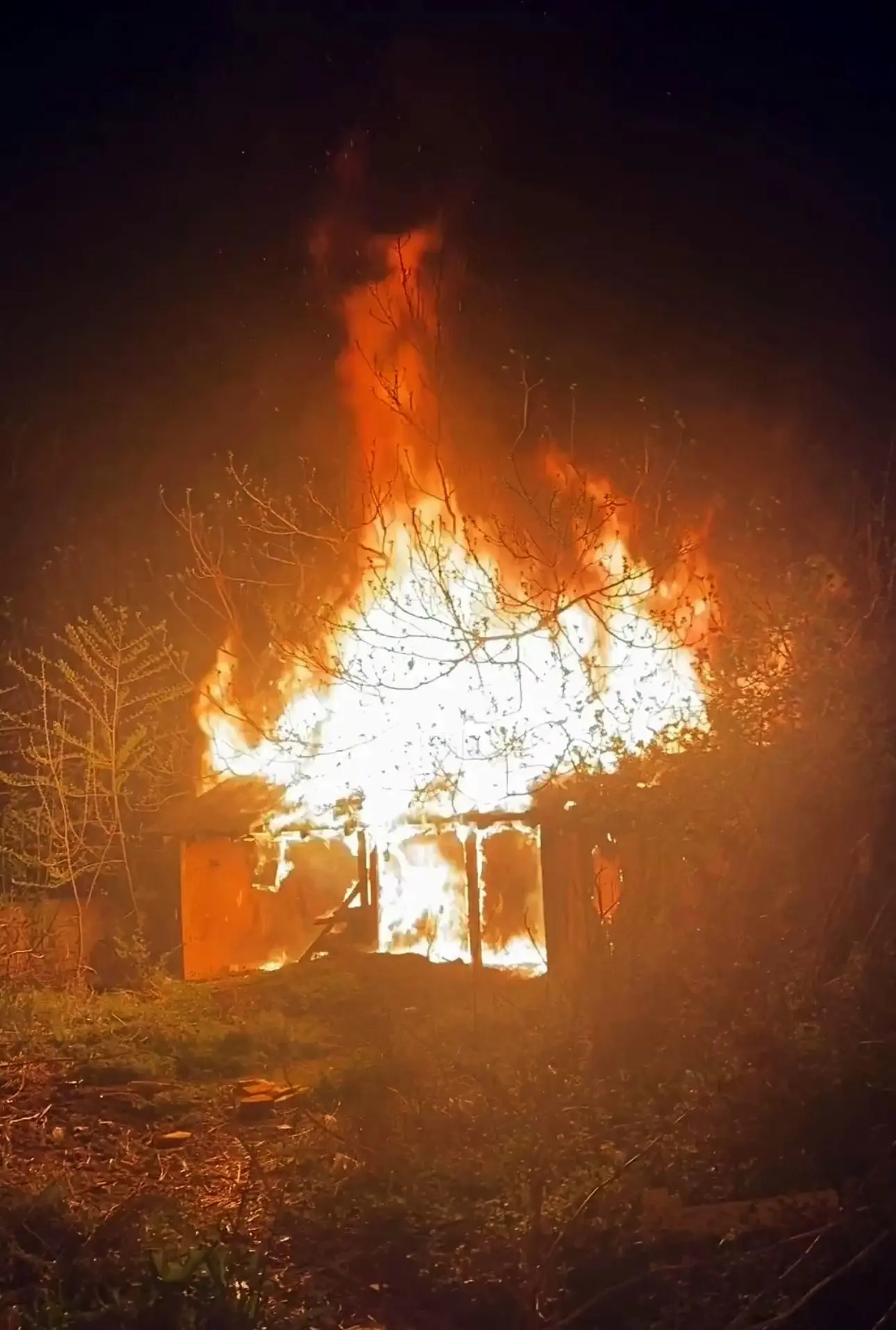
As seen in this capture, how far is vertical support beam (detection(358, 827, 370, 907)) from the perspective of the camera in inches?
657

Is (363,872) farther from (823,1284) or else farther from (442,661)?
(823,1284)

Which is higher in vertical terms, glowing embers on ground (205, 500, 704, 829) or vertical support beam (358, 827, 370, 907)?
glowing embers on ground (205, 500, 704, 829)

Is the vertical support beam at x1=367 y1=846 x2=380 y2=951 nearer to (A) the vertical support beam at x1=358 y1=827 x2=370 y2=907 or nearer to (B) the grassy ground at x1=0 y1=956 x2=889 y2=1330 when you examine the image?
(A) the vertical support beam at x1=358 y1=827 x2=370 y2=907

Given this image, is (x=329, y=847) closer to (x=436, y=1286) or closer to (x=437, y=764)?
(x=437, y=764)

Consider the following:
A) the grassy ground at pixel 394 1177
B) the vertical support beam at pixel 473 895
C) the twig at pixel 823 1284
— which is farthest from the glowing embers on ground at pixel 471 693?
the twig at pixel 823 1284

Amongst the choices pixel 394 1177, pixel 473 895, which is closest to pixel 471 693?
pixel 473 895

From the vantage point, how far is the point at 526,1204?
675cm

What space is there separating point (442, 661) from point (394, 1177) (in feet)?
19.1

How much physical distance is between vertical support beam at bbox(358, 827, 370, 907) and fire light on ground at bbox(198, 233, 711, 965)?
0.67 feet

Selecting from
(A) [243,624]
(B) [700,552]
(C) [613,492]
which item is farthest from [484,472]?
(A) [243,624]

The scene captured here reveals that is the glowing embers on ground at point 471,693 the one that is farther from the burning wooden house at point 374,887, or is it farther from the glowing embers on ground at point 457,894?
the glowing embers on ground at point 457,894

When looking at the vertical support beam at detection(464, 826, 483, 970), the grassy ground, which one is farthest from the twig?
the vertical support beam at detection(464, 826, 483, 970)

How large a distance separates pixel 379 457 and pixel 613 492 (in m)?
3.71

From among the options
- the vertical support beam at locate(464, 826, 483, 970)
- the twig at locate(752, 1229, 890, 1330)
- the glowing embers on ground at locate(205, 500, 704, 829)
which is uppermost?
the glowing embers on ground at locate(205, 500, 704, 829)
